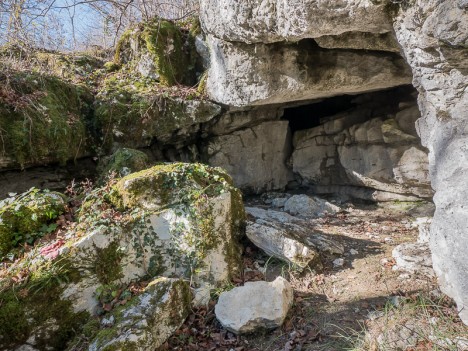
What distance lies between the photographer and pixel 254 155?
8.15 metres

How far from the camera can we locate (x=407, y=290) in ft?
12.0

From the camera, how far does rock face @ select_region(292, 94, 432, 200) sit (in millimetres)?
6770

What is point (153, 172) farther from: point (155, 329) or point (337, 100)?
point (337, 100)

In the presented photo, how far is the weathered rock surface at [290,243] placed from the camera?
167 inches

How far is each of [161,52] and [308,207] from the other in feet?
15.2

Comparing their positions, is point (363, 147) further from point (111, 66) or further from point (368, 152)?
point (111, 66)

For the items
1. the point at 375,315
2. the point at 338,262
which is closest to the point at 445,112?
the point at 375,315

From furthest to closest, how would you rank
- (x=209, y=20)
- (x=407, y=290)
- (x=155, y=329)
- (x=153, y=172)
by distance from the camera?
(x=209, y=20)
(x=153, y=172)
(x=407, y=290)
(x=155, y=329)

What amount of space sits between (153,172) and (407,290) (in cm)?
331

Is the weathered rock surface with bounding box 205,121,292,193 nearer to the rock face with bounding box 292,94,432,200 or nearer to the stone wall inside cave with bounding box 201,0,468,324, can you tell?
the rock face with bounding box 292,94,432,200

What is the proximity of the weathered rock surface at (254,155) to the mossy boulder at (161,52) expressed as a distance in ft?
5.47

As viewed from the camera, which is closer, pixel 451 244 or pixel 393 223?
pixel 451 244

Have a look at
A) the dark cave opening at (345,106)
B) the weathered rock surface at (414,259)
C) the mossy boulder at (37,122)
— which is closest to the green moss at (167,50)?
the mossy boulder at (37,122)

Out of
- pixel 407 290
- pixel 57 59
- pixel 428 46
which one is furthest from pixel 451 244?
pixel 57 59
